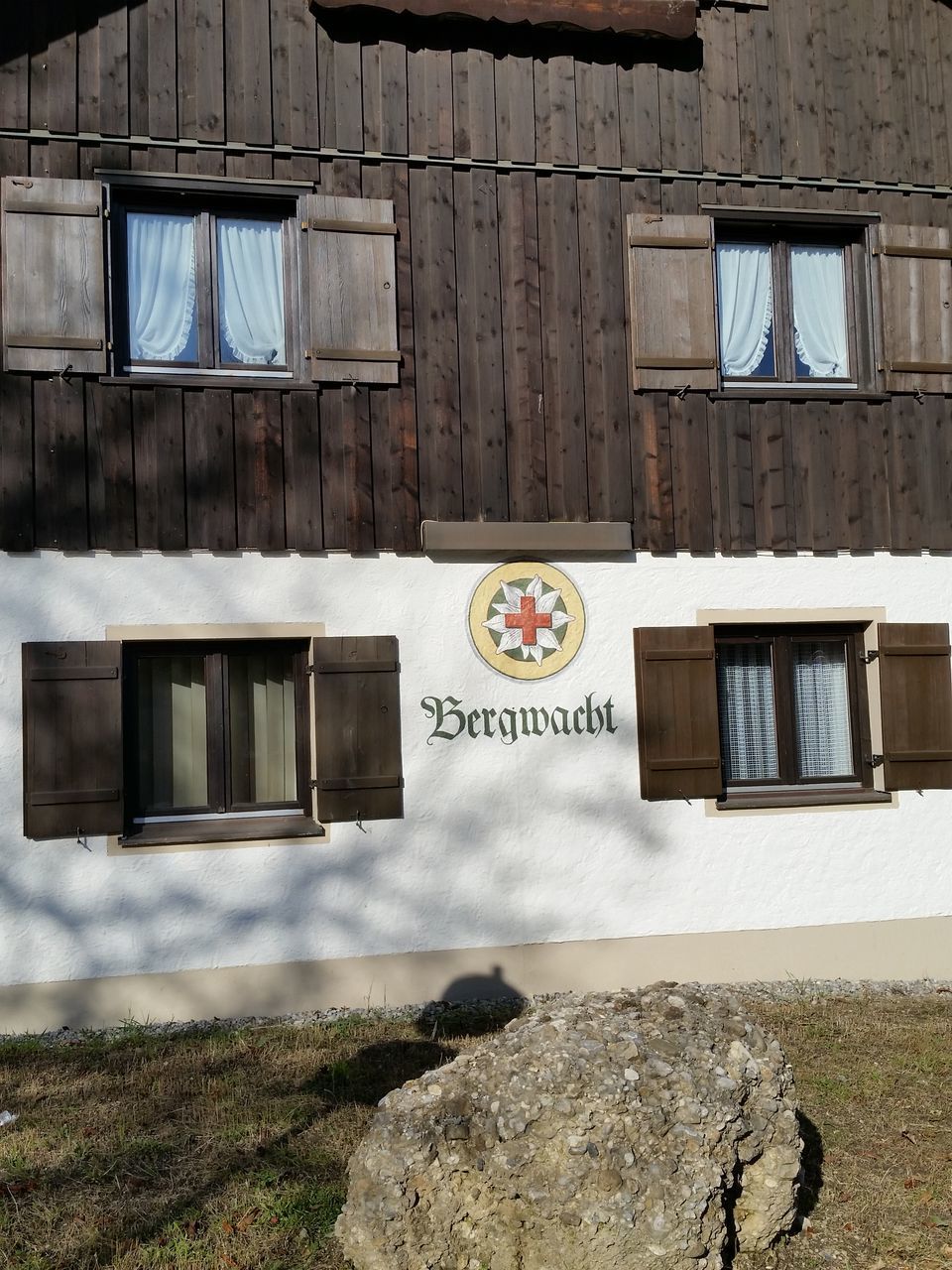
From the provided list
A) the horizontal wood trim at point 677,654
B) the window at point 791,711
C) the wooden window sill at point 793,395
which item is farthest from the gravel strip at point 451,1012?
the wooden window sill at point 793,395

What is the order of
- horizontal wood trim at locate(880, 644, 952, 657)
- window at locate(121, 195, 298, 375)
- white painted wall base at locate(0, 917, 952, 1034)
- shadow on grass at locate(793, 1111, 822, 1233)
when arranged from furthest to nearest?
horizontal wood trim at locate(880, 644, 952, 657) < window at locate(121, 195, 298, 375) < white painted wall base at locate(0, 917, 952, 1034) < shadow on grass at locate(793, 1111, 822, 1233)

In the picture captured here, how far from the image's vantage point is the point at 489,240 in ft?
26.0

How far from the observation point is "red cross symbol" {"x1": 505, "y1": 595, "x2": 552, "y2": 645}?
7699 mm

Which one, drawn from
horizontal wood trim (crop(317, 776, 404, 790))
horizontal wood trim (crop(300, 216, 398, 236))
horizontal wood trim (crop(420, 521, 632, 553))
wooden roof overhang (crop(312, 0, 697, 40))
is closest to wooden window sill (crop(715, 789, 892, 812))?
horizontal wood trim (crop(420, 521, 632, 553))

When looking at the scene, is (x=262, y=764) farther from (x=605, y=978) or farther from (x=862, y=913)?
(x=862, y=913)

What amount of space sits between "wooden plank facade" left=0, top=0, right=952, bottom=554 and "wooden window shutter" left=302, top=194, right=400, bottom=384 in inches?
4.4

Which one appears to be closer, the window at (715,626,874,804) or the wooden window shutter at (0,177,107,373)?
the wooden window shutter at (0,177,107,373)

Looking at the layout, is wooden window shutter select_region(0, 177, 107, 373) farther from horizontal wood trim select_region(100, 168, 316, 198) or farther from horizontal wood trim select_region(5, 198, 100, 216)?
horizontal wood trim select_region(100, 168, 316, 198)

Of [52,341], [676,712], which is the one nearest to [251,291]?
[52,341]

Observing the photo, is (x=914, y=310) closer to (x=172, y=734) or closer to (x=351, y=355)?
(x=351, y=355)

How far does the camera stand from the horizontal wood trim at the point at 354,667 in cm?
736

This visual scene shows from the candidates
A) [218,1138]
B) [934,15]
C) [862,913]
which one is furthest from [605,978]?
[934,15]

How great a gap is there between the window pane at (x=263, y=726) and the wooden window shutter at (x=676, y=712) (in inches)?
84.6

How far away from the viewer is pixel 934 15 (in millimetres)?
8859
